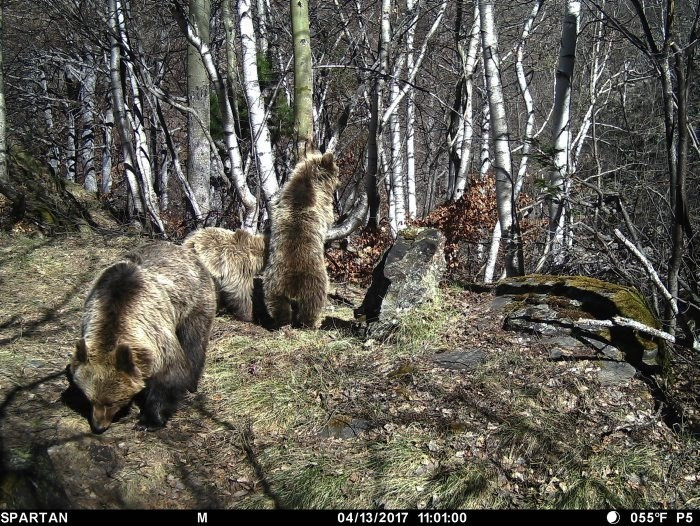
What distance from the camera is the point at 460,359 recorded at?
5.56m

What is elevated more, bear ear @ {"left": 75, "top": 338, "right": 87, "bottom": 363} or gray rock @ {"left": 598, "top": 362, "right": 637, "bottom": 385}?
bear ear @ {"left": 75, "top": 338, "right": 87, "bottom": 363}

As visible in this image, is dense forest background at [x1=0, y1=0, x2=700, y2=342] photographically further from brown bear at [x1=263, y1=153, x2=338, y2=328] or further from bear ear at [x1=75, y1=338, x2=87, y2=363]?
bear ear at [x1=75, y1=338, x2=87, y2=363]

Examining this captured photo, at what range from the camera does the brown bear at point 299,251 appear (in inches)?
261

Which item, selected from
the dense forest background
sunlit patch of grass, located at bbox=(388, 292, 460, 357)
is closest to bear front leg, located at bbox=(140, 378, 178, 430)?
sunlit patch of grass, located at bbox=(388, 292, 460, 357)

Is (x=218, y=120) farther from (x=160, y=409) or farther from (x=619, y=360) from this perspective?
(x=619, y=360)

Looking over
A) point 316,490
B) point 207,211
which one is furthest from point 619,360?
point 207,211

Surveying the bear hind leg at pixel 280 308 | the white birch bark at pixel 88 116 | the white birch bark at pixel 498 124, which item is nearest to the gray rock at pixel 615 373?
the white birch bark at pixel 498 124

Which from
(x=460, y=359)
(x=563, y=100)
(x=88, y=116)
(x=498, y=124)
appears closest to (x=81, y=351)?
(x=460, y=359)

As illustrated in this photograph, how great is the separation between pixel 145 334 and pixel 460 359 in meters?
2.86

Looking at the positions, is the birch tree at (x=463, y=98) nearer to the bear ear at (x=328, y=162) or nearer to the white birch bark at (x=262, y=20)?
the white birch bark at (x=262, y=20)

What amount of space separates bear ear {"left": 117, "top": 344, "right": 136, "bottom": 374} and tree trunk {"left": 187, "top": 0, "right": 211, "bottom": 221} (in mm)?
4992

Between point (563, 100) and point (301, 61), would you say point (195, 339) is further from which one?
point (563, 100)

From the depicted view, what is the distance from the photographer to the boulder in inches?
244

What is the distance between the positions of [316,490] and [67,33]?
12.1m
